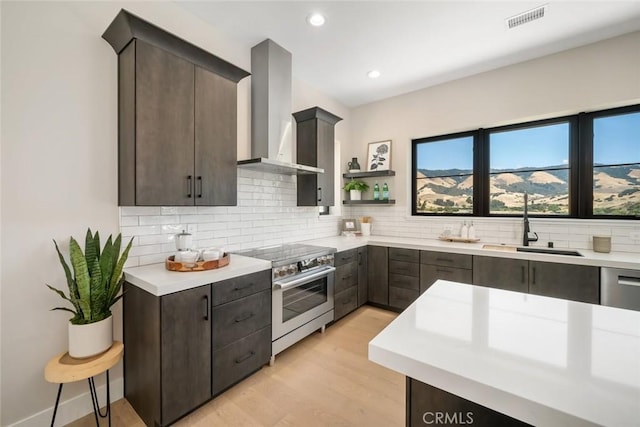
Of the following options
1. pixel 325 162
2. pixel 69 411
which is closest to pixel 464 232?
pixel 325 162

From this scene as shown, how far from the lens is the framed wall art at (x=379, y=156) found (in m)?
4.13

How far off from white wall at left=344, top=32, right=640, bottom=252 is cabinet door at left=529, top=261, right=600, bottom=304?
2.14ft

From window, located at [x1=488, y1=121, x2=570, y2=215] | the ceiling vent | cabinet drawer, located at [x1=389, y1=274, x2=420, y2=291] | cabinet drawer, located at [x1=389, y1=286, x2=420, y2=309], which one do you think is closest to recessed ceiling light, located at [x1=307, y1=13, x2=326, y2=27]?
the ceiling vent

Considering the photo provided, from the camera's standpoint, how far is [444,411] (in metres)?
0.79

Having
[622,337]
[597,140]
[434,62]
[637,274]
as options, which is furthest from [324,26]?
[637,274]

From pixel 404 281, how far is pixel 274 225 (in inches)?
69.6

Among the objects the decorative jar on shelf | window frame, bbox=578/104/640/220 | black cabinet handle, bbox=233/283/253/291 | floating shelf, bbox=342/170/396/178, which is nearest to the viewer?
black cabinet handle, bbox=233/283/253/291

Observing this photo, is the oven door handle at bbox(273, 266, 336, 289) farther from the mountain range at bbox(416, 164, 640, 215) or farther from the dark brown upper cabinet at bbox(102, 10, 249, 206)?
the mountain range at bbox(416, 164, 640, 215)

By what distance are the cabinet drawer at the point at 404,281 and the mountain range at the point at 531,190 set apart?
1157 millimetres

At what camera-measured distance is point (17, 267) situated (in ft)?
5.22

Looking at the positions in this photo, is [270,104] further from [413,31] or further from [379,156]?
[379,156]

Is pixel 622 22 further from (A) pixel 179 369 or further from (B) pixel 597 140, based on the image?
(A) pixel 179 369

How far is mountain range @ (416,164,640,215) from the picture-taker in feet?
9.05

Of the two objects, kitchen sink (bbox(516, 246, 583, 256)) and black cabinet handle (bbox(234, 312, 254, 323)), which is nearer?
black cabinet handle (bbox(234, 312, 254, 323))
